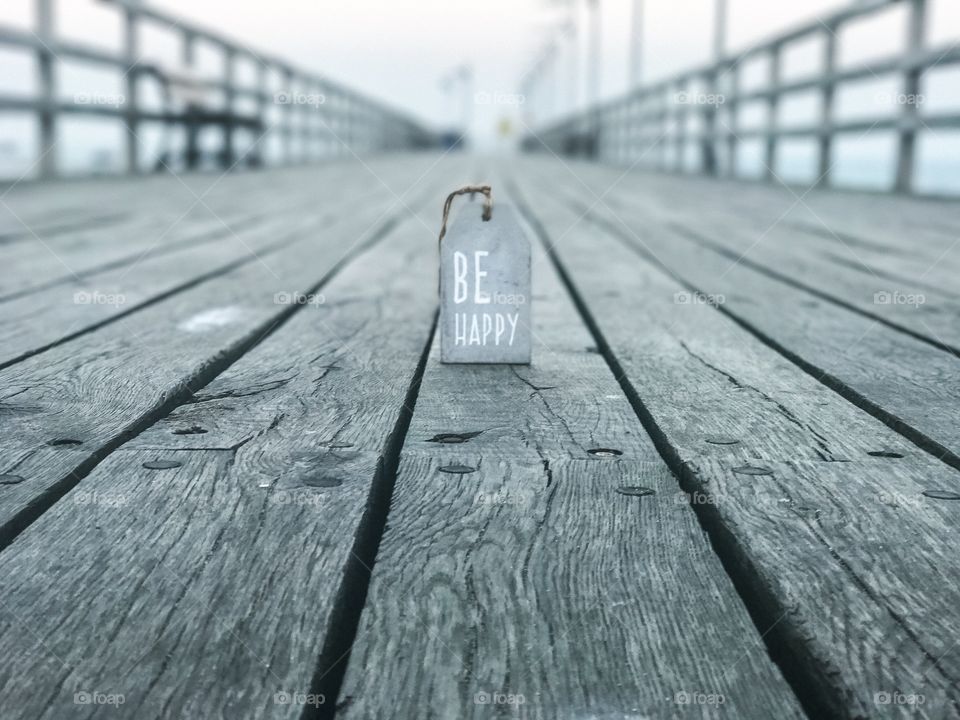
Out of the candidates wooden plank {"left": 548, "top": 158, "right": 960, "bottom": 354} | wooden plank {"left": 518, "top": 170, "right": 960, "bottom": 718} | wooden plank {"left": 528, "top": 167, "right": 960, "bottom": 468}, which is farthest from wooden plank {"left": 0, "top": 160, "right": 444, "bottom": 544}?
wooden plank {"left": 548, "top": 158, "right": 960, "bottom": 354}

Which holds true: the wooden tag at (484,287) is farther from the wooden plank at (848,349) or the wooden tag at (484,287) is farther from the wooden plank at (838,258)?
the wooden plank at (838,258)

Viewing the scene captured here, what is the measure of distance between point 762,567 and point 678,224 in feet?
12.5

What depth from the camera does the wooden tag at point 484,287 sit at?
1683mm

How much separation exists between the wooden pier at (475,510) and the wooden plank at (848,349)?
0.01m

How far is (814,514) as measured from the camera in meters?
1.04

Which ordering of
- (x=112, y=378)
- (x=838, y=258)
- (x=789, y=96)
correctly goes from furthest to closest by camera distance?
1. (x=789, y=96)
2. (x=838, y=258)
3. (x=112, y=378)

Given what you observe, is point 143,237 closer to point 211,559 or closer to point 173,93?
point 211,559

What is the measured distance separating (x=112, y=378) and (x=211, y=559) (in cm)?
74

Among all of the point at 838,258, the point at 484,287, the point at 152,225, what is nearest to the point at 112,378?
the point at 484,287

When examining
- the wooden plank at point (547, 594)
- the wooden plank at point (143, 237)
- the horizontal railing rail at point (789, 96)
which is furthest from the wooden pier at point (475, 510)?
→ the horizontal railing rail at point (789, 96)

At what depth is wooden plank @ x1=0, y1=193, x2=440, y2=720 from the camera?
0.73 m

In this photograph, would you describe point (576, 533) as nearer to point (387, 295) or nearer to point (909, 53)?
point (387, 295)

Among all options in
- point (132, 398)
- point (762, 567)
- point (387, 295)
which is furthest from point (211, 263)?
point (762, 567)

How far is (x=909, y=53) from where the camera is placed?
6.58m
